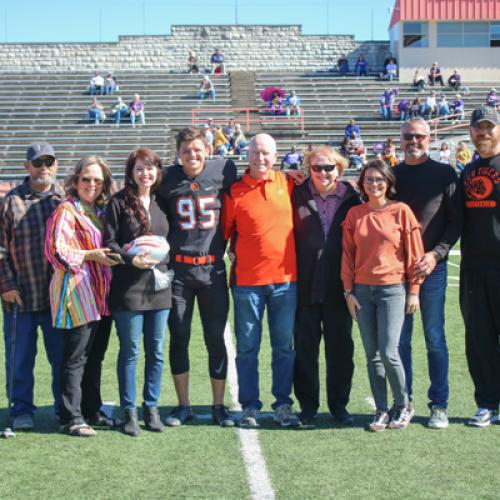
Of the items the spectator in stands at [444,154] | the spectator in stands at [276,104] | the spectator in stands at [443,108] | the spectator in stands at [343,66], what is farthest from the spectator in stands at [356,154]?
the spectator in stands at [343,66]

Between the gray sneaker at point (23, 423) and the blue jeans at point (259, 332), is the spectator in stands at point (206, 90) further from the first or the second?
the gray sneaker at point (23, 423)

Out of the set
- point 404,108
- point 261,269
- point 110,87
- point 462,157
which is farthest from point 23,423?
point 110,87

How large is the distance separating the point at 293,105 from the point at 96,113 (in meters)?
7.48

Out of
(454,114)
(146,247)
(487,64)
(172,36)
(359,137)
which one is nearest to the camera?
(146,247)

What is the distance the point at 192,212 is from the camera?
5512 mm

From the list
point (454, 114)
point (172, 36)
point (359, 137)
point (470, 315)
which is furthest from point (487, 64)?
point (470, 315)

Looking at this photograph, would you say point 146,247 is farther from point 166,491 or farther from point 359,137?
point 359,137

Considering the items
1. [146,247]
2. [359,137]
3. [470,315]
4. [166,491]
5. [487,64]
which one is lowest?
[166,491]

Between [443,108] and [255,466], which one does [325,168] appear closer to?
[255,466]

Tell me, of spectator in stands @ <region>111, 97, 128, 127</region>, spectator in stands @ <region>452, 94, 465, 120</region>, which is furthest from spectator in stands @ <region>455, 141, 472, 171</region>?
spectator in stands @ <region>111, 97, 128, 127</region>

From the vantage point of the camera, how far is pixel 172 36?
139 ft

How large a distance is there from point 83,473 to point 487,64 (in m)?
35.4

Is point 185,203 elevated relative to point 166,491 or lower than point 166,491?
elevated

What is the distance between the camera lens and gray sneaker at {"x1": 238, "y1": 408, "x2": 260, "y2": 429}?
552cm
